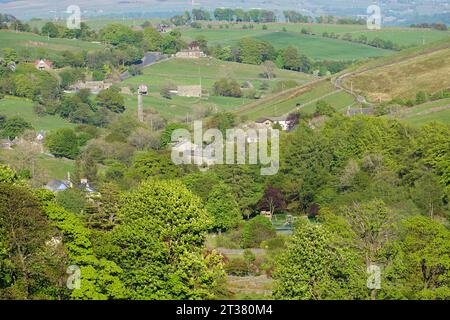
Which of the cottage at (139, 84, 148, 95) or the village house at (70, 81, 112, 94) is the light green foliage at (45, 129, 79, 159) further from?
the village house at (70, 81, 112, 94)

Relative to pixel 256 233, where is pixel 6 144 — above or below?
below

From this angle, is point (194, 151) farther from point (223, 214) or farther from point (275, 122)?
point (223, 214)

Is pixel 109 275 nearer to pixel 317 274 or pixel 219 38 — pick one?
pixel 317 274

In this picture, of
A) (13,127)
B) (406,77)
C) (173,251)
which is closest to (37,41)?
(13,127)

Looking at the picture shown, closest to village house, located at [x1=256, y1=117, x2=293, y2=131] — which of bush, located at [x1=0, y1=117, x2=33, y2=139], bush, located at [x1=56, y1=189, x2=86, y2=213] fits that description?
bush, located at [x1=0, y1=117, x2=33, y2=139]
